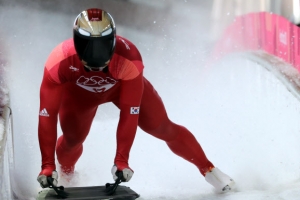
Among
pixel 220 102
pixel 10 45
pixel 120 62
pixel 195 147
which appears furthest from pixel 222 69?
pixel 120 62

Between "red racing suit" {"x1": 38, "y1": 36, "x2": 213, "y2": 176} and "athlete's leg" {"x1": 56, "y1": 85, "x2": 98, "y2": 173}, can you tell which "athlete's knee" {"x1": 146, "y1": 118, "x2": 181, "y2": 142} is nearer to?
"red racing suit" {"x1": 38, "y1": 36, "x2": 213, "y2": 176}

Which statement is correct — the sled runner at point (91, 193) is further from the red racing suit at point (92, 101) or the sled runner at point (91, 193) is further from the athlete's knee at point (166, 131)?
the athlete's knee at point (166, 131)

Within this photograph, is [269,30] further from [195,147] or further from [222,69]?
[195,147]

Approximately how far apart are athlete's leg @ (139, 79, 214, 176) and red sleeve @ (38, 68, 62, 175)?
610 mm

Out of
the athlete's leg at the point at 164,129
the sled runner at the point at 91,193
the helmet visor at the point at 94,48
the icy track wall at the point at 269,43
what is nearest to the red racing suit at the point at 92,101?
the athlete's leg at the point at 164,129

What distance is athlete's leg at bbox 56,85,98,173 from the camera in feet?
11.3

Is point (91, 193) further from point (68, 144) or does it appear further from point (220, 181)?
point (220, 181)

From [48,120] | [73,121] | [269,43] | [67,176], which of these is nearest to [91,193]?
[48,120]

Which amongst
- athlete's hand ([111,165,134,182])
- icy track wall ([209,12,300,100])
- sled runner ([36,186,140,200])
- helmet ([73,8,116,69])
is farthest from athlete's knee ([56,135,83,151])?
icy track wall ([209,12,300,100])

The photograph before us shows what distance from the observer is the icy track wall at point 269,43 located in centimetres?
523

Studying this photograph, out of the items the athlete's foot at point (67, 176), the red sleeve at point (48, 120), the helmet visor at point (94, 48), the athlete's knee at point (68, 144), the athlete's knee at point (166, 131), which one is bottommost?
the athlete's foot at point (67, 176)

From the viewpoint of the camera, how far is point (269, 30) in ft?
19.2

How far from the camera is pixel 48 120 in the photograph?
9.87ft

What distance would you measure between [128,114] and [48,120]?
0.42 m
